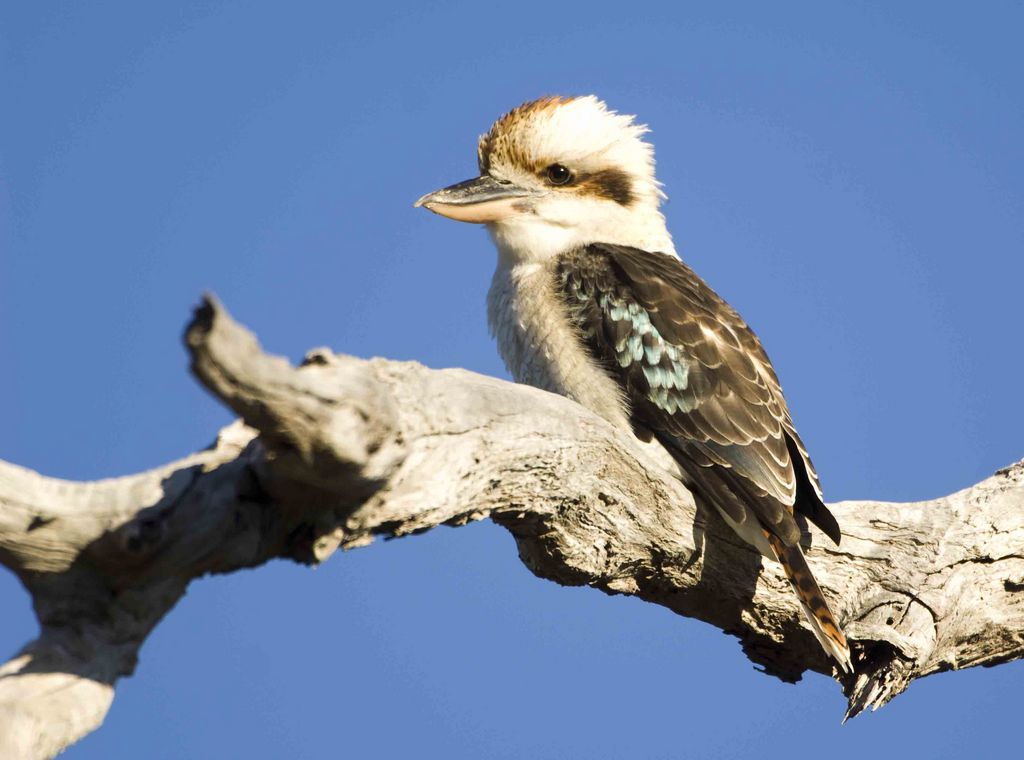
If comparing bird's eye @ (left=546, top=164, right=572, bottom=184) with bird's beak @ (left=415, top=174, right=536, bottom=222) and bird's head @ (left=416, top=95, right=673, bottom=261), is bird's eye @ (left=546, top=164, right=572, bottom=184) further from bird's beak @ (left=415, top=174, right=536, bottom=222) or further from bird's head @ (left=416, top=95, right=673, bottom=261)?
bird's beak @ (left=415, top=174, right=536, bottom=222)

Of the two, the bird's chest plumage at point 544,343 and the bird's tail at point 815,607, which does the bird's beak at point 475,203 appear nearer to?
the bird's chest plumage at point 544,343

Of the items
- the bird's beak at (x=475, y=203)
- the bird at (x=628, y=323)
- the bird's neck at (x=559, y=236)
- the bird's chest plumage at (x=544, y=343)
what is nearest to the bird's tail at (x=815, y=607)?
the bird at (x=628, y=323)

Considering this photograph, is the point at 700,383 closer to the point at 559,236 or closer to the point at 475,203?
the point at 559,236

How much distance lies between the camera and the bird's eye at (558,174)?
479 cm

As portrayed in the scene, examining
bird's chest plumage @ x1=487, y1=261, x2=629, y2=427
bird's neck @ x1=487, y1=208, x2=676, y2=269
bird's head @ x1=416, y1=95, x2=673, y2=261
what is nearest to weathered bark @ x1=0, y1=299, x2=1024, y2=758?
bird's chest plumage @ x1=487, y1=261, x2=629, y2=427

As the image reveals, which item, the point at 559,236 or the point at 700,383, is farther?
the point at 559,236

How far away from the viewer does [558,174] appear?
4805 millimetres

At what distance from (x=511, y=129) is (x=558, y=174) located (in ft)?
0.79

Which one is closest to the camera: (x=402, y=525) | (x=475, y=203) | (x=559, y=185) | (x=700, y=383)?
(x=402, y=525)

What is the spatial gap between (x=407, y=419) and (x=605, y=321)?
1.60m

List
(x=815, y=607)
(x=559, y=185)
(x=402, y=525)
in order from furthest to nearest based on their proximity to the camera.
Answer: (x=559, y=185) → (x=815, y=607) → (x=402, y=525)

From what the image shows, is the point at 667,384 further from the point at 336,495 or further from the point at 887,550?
the point at 336,495

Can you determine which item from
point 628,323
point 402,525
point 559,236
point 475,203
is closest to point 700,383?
point 628,323

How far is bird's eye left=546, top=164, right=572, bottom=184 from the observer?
15.7 ft
